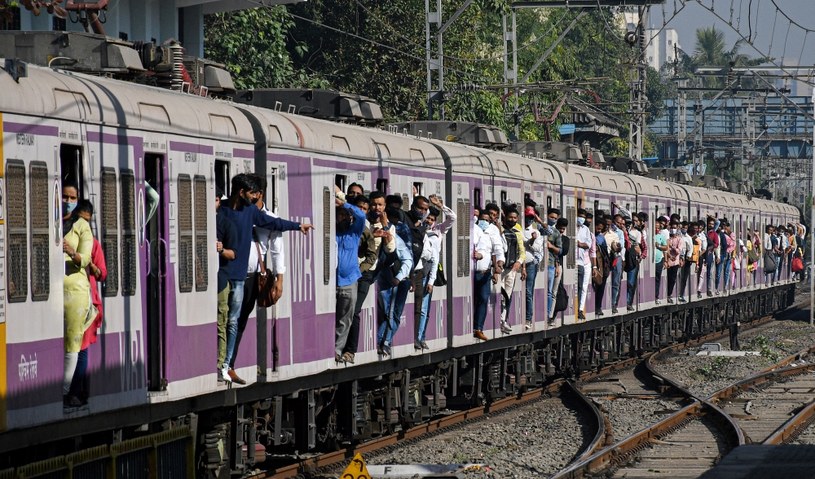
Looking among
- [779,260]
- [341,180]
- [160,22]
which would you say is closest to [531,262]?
[341,180]

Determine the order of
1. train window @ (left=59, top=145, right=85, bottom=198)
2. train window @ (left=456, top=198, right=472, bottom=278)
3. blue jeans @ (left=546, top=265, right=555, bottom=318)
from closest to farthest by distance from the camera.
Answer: train window @ (left=59, top=145, right=85, bottom=198) < train window @ (left=456, top=198, right=472, bottom=278) < blue jeans @ (left=546, top=265, right=555, bottom=318)

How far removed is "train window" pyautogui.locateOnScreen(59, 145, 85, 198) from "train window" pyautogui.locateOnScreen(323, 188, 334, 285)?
4873 mm

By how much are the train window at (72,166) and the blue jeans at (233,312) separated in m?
2.50

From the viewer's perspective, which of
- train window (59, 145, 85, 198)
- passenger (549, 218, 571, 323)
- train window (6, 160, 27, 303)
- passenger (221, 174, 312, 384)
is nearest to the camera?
train window (6, 160, 27, 303)

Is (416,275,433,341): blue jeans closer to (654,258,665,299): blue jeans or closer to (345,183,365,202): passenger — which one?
(345,183,365,202): passenger

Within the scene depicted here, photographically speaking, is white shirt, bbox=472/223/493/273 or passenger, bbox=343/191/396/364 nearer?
passenger, bbox=343/191/396/364

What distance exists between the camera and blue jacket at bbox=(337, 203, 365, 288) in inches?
596

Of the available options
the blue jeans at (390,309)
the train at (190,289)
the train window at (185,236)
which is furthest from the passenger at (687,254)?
the train window at (185,236)

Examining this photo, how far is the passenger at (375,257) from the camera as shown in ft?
51.3

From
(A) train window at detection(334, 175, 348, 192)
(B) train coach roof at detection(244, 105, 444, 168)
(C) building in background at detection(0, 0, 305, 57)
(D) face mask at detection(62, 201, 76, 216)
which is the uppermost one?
(C) building in background at detection(0, 0, 305, 57)

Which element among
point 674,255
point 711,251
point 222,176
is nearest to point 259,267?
point 222,176

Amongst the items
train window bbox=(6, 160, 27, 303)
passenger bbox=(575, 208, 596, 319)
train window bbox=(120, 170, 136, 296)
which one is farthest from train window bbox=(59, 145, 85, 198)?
passenger bbox=(575, 208, 596, 319)

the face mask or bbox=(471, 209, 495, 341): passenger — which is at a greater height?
the face mask

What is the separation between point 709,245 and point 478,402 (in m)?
15.9
